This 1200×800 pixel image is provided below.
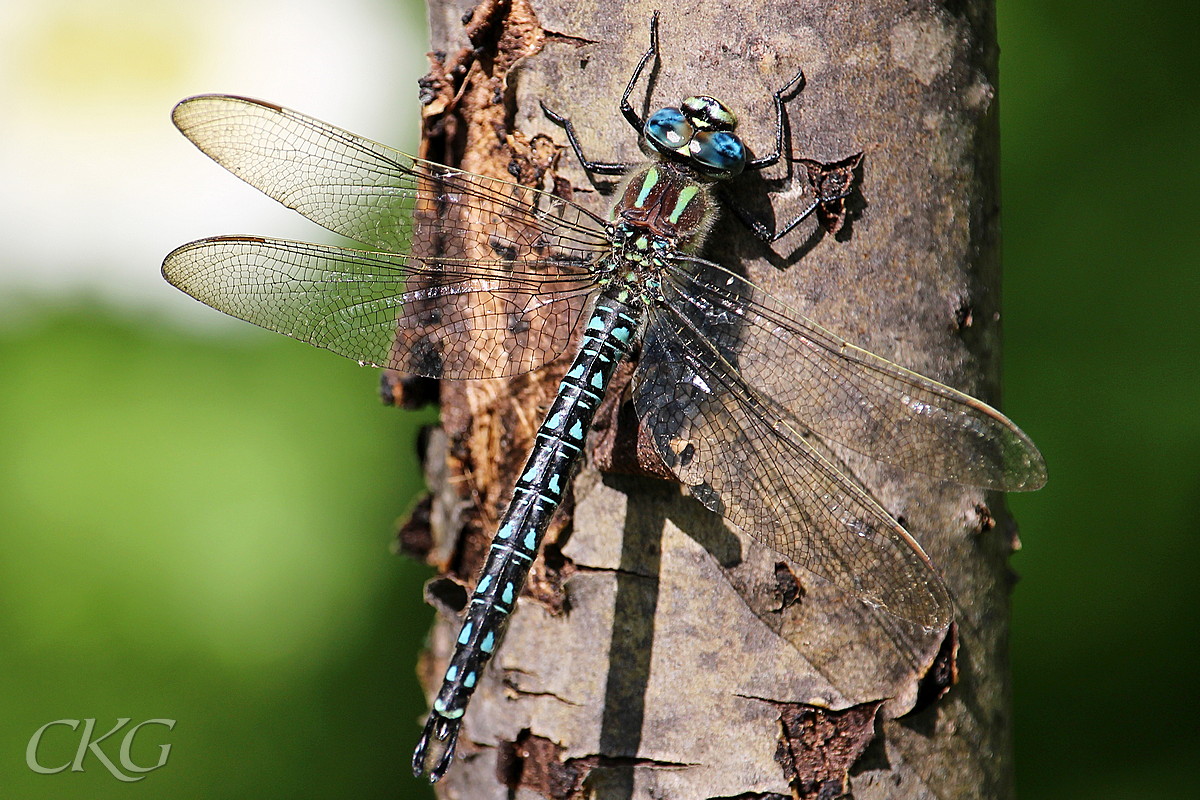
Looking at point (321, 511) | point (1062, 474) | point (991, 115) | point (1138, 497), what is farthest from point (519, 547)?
point (1138, 497)

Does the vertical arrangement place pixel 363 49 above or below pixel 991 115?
above

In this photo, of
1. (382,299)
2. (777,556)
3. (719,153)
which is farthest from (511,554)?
(719,153)

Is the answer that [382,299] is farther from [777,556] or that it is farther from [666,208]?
[777,556]

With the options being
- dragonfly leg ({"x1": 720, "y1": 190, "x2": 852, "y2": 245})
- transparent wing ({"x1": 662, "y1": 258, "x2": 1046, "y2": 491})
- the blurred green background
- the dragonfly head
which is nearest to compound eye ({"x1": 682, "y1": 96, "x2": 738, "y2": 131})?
the dragonfly head

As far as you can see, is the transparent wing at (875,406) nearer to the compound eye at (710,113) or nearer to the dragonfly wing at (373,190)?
the compound eye at (710,113)

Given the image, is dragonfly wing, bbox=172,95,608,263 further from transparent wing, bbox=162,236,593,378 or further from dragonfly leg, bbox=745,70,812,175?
dragonfly leg, bbox=745,70,812,175

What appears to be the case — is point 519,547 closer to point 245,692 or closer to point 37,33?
point 245,692

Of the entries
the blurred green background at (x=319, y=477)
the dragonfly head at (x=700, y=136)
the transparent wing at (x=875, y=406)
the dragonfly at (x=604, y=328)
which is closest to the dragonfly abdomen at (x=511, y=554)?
the dragonfly at (x=604, y=328)
